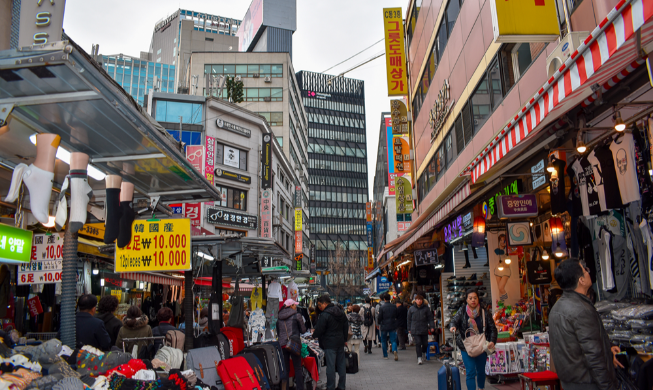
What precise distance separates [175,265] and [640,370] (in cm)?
530

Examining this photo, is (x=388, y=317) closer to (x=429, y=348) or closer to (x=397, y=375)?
(x=429, y=348)

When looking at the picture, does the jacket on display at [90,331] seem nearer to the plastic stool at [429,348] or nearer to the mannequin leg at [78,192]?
the mannequin leg at [78,192]

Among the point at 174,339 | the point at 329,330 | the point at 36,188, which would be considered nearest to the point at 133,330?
the point at 174,339

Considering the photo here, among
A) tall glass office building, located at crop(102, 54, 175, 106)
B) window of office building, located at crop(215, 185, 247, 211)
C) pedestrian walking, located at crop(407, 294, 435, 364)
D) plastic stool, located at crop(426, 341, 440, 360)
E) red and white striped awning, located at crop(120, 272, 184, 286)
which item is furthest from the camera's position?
tall glass office building, located at crop(102, 54, 175, 106)

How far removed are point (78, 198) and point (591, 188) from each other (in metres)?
5.37

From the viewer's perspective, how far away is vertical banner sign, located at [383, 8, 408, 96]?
21.3m

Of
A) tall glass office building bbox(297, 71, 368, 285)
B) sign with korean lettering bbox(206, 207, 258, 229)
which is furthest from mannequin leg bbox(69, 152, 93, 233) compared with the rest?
tall glass office building bbox(297, 71, 368, 285)

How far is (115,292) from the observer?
12781 mm

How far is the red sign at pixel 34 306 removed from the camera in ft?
28.3

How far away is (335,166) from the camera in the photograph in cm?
10031

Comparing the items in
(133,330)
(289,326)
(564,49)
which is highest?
Answer: (564,49)

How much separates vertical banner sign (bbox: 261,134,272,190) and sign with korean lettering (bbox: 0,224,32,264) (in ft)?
98.2

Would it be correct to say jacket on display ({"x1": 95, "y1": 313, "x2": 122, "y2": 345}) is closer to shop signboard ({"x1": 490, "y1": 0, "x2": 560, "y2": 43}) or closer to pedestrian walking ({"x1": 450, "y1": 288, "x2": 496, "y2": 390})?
pedestrian walking ({"x1": 450, "y1": 288, "x2": 496, "y2": 390})

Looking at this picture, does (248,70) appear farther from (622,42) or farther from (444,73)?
(622,42)
